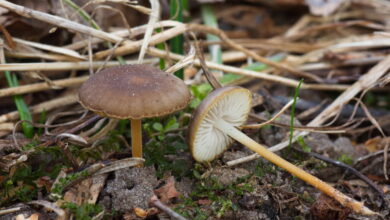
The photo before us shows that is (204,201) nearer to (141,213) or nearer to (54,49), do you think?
(141,213)

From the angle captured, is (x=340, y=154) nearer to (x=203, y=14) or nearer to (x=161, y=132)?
(x=161, y=132)

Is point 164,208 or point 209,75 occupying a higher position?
point 209,75

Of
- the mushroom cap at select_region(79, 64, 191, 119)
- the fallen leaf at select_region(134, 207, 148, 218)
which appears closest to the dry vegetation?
the fallen leaf at select_region(134, 207, 148, 218)

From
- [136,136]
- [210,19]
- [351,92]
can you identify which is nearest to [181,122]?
[136,136]

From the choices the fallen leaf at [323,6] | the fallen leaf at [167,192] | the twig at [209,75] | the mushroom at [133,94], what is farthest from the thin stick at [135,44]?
the fallen leaf at [323,6]

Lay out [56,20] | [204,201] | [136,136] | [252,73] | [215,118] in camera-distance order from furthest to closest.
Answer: [252,73] < [56,20] < [215,118] < [136,136] < [204,201]

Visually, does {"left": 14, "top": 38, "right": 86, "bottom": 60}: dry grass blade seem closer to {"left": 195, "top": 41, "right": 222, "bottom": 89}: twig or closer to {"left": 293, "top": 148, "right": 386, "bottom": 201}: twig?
{"left": 195, "top": 41, "right": 222, "bottom": 89}: twig
